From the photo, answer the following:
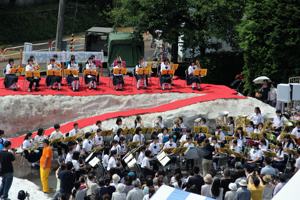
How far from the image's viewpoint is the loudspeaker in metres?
33.4

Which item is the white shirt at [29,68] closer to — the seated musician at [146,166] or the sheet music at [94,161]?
the sheet music at [94,161]

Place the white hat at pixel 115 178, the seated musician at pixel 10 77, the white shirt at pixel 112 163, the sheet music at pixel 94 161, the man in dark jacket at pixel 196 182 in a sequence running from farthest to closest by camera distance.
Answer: the seated musician at pixel 10 77
the sheet music at pixel 94 161
the white shirt at pixel 112 163
the white hat at pixel 115 178
the man in dark jacket at pixel 196 182

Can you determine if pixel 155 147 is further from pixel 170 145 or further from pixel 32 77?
pixel 32 77

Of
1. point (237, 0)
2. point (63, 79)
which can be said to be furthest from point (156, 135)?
point (237, 0)

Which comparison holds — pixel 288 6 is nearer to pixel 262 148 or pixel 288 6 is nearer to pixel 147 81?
pixel 147 81

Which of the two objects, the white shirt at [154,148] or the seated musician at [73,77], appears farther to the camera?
the seated musician at [73,77]

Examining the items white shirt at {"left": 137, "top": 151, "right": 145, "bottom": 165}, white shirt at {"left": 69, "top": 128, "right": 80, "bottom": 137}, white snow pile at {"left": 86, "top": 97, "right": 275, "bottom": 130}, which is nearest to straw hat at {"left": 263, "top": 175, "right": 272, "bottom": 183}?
white shirt at {"left": 137, "top": 151, "right": 145, "bottom": 165}

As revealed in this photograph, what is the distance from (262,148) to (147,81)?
384 inches

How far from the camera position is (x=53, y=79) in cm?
3488

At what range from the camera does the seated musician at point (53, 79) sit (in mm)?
34562

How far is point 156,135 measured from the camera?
95.2 ft

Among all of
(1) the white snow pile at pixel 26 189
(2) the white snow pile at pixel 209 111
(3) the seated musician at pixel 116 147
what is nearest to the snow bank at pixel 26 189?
(1) the white snow pile at pixel 26 189

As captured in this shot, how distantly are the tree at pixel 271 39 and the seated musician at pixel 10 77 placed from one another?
12.2m

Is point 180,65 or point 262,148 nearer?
point 262,148
